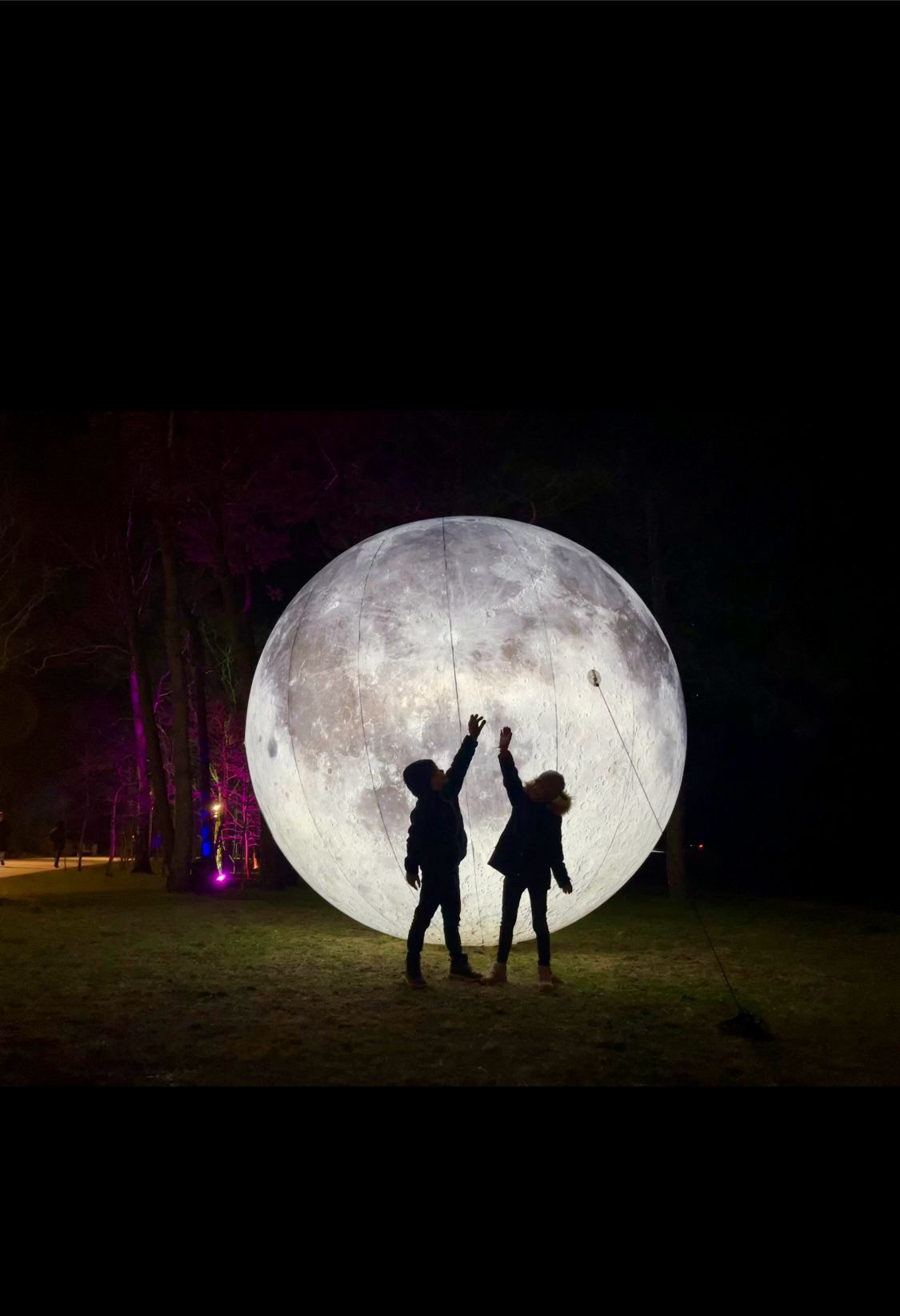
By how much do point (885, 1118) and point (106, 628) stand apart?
22.3 m

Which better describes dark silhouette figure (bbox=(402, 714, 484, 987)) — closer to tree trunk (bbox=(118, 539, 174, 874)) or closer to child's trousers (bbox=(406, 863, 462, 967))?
child's trousers (bbox=(406, 863, 462, 967))

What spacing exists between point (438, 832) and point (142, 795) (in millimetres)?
24747

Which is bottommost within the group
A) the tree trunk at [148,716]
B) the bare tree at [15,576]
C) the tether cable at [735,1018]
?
the tether cable at [735,1018]

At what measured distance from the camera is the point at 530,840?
673 centimetres

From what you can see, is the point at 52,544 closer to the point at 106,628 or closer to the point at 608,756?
the point at 106,628

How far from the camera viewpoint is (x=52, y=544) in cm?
1981

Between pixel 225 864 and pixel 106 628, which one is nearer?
pixel 106 628

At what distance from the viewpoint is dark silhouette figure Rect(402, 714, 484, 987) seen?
671 centimetres

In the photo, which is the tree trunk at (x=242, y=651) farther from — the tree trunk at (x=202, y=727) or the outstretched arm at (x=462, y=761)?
the outstretched arm at (x=462, y=761)

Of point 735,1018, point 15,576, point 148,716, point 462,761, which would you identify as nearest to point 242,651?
point 148,716

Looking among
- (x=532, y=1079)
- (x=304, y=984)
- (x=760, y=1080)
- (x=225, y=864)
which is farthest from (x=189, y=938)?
(x=225, y=864)

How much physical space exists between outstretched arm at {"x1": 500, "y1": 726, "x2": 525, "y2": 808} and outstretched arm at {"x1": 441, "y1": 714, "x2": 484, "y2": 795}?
0.20 m

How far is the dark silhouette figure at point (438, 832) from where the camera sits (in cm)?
671

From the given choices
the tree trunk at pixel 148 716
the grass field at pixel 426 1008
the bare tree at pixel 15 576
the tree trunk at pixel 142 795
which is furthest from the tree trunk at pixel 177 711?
the grass field at pixel 426 1008
